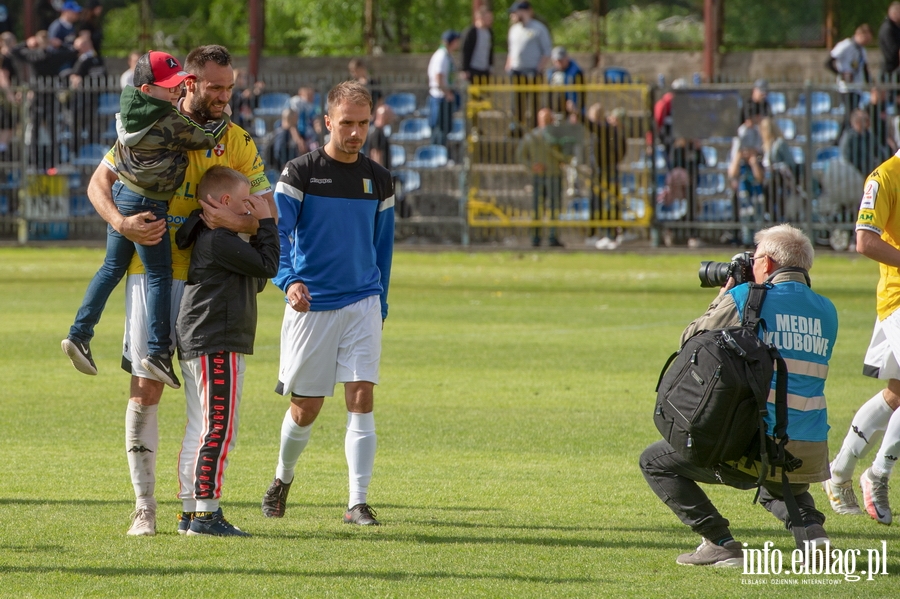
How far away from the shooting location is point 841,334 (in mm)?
15031

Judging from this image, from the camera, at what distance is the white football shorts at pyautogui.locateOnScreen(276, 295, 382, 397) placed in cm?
689

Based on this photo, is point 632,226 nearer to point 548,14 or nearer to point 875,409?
point 875,409

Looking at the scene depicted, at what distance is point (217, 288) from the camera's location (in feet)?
20.4

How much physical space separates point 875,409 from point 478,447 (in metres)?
2.73

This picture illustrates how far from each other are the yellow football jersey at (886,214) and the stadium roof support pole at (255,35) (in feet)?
85.0

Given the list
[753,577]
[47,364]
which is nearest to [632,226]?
[47,364]

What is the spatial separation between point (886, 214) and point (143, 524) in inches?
165

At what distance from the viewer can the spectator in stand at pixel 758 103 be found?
2369 centimetres

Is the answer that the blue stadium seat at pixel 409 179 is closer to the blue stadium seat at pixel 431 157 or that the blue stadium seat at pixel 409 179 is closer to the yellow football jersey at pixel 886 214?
the blue stadium seat at pixel 431 157

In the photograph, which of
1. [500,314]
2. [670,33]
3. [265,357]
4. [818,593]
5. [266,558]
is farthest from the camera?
[670,33]

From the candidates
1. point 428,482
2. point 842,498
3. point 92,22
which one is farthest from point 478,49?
point 842,498

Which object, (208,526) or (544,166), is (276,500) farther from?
(544,166)

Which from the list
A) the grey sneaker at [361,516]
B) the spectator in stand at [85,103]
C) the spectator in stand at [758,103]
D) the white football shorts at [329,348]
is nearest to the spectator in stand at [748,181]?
the spectator in stand at [758,103]

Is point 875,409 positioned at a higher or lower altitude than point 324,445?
higher
